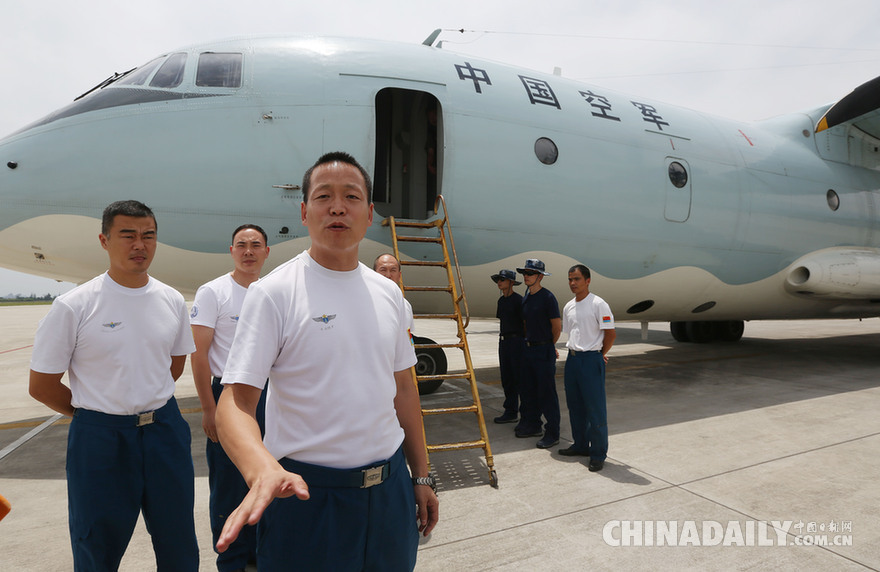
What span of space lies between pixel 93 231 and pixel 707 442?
6.64 m

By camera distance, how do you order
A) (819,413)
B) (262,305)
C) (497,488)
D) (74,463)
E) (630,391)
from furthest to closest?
(630,391) < (819,413) < (497,488) < (74,463) < (262,305)

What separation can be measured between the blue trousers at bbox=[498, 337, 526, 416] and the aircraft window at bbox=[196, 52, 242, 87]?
4.34m

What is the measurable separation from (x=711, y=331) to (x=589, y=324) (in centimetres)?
1132

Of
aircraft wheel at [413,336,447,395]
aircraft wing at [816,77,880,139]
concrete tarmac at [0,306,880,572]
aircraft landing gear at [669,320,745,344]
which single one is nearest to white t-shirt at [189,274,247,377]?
concrete tarmac at [0,306,880,572]

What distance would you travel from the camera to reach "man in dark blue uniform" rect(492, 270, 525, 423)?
6277 mm

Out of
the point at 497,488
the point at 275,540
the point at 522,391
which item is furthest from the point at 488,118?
the point at 275,540

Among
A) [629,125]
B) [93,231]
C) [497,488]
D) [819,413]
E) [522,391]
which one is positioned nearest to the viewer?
[497,488]

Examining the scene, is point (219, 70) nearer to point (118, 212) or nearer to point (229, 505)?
point (118, 212)

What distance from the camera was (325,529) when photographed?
4.97 feet

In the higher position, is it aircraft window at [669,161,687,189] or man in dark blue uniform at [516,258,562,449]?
aircraft window at [669,161,687,189]

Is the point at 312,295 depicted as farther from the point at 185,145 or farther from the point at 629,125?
the point at 629,125

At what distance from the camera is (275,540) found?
1506 millimetres

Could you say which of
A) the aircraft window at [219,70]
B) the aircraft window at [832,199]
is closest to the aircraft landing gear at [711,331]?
the aircraft window at [832,199]

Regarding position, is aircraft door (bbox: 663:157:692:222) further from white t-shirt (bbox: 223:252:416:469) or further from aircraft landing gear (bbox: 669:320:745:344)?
aircraft landing gear (bbox: 669:320:745:344)
